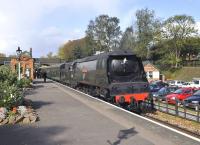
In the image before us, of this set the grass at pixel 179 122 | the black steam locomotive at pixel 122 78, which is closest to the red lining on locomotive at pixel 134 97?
the black steam locomotive at pixel 122 78

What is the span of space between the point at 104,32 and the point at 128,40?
705 centimetres

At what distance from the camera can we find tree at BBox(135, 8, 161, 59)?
3792 inches

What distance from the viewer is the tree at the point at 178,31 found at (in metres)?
90.6

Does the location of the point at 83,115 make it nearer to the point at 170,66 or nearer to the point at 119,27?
the point at 170,66

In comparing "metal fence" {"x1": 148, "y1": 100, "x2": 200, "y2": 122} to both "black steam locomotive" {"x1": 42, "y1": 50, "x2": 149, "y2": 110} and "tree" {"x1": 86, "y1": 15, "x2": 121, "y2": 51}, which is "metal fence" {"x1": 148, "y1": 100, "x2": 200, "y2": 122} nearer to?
"black steam locomotive" {"x1": 42, "y1": 50, "x2": 149, "y2": 110}

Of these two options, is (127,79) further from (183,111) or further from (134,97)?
(183,111)

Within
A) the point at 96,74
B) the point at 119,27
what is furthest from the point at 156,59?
the point at 96,74

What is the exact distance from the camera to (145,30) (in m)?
98.1

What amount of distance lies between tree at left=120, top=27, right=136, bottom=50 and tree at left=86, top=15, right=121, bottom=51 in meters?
3.07

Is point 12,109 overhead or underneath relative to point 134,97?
underneath

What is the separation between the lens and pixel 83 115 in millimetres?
17906

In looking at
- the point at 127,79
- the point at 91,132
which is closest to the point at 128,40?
the point at 127,79

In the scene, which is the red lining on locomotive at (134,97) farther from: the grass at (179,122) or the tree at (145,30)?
the tree at (145,30)

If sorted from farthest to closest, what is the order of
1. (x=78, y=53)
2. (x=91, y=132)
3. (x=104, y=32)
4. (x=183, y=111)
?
(x=104, y=32)
(x=78, y=53)
(x=183, y=111)
(x=91, y=132)
